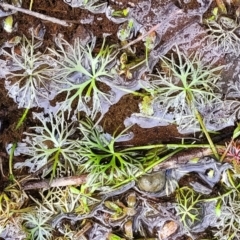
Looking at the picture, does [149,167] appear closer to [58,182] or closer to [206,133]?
[206,133]

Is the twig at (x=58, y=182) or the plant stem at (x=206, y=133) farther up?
the plant stem at (x=206, y=133)

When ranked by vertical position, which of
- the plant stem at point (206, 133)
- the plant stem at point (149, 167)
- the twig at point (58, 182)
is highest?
the plant stem at point (206, 133)

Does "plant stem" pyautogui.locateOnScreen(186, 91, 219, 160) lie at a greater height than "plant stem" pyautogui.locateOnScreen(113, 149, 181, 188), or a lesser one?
greater

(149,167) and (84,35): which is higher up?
(84,35)

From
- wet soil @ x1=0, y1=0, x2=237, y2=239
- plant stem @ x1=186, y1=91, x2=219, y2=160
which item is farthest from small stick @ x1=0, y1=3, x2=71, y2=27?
plant stem @ x1=186, y1=91, x2=219, y2=160

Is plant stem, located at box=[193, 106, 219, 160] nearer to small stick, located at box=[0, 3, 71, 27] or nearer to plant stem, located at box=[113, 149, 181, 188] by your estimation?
plant stem, located at box=[113, 149, 181, 188]

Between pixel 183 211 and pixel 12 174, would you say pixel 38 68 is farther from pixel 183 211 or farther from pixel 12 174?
pixel 183 211

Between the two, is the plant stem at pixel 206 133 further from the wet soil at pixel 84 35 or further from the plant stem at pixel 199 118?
the wet soil at pixel 84 35

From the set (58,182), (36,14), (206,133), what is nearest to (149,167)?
(206,133)

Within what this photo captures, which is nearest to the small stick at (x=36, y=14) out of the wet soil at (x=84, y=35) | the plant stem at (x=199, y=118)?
the wet soil at (x=84, y=35)
